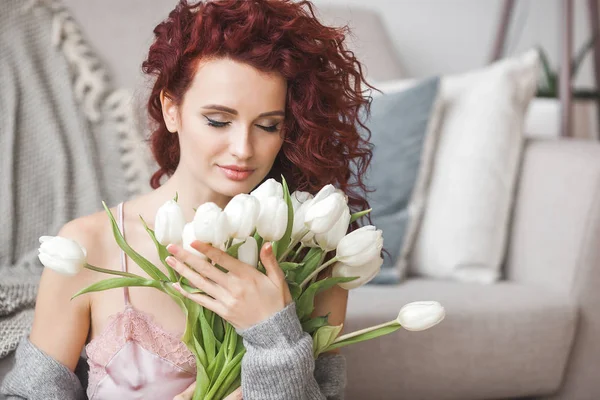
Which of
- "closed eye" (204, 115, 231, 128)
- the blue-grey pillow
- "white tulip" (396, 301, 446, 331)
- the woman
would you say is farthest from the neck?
the blue-grey pillow

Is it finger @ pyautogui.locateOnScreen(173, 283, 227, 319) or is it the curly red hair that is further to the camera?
the curly red hair

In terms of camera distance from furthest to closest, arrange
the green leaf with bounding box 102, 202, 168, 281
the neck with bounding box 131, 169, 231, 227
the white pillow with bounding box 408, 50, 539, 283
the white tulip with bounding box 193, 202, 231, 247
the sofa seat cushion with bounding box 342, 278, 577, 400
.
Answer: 1. the white pillow with bounding box 408, 50, 539, 283
2. the sofa seat cushion with bounding box 342, 278, 577, 400
3. the neck with bounding box 131, 169, 231, 227
4. the green leaf with bounding box 102, 202, 168, 281
5. the white tulip with bounding box 193, 202, 231, 247

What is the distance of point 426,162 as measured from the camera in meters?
1.81

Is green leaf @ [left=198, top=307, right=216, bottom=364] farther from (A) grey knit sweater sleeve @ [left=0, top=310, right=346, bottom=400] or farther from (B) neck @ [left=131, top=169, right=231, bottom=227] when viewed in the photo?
(B) neck @ [left=131, top=169, right=231, bottom=227]

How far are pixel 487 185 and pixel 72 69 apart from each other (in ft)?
3.40

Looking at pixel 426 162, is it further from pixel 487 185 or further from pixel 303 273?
pixel 303 273

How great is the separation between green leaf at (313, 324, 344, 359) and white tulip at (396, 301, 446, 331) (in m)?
0.09

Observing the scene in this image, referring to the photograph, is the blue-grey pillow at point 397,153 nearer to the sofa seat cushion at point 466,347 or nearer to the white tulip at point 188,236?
the sofa seat cushion at point 466,347

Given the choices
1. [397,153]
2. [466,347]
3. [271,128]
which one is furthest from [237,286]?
[397,153]

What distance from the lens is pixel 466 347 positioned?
1.51 metres

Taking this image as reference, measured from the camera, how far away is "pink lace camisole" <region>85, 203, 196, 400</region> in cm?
97

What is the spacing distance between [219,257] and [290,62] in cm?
30

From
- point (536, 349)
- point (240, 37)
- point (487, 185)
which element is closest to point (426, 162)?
point (487, 185)

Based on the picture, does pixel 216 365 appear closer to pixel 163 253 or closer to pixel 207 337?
pixel 207 337
